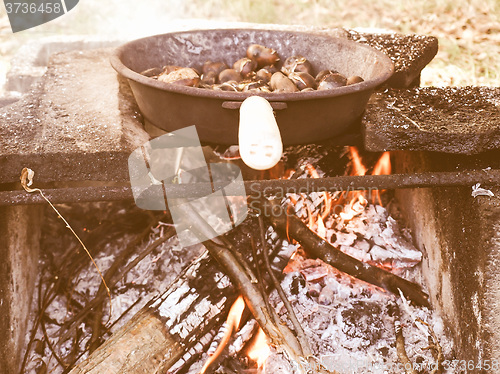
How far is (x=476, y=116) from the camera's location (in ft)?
4.90

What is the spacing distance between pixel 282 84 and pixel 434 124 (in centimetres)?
53

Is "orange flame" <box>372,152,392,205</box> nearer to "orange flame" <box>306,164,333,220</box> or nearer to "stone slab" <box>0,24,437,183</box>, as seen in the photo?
"orange flame" <box>306,164,333,220</box>

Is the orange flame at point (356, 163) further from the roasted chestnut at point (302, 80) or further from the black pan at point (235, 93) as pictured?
the roasted chestnut at point (302, 80)

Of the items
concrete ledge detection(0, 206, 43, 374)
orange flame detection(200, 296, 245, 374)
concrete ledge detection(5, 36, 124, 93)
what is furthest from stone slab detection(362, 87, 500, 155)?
concrete ledge detection(5, 36, 124, 93)

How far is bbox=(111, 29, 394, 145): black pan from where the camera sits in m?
1.18

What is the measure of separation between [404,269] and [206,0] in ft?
10.3

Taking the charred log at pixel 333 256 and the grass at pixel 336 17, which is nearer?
the charred log at pixel 333 256

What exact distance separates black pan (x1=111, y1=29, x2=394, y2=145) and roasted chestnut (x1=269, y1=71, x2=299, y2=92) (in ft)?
0.48

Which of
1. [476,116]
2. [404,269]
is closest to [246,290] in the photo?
[404,269]

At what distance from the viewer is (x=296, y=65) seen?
159 centimetres

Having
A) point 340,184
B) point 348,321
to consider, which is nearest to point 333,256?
point 348,321

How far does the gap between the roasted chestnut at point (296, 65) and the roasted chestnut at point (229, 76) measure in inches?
6.7

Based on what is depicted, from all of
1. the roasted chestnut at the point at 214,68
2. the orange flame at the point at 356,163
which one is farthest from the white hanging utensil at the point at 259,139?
the orange flame at the point at 356,163

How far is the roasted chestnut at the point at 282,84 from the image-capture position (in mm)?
1338
